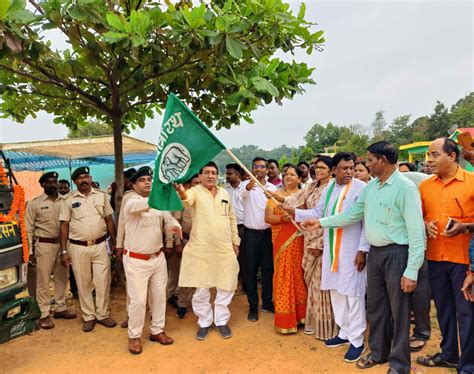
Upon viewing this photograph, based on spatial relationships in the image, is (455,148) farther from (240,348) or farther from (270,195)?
(240,348)

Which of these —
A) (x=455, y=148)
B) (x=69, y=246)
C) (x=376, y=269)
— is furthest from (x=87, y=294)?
(x=455, y=148)

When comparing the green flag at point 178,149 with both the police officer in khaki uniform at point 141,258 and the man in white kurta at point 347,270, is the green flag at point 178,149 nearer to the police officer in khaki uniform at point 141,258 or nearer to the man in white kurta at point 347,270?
the police officer in khaki uniform at point 141,258

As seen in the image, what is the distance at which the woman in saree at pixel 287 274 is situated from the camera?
4164mm

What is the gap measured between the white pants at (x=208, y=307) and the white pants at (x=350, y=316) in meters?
1.21

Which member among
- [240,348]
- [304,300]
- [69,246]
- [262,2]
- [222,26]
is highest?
[262,2]

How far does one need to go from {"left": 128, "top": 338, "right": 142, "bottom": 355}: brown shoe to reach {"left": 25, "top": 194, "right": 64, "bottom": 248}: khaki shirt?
1.80 meters

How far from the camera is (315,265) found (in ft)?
13.3

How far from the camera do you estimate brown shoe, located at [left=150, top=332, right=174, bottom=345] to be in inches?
158

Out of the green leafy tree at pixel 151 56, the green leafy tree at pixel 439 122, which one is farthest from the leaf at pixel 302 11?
the green leafy tree at pixel 439 122

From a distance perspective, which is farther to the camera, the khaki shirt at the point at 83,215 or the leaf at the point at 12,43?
the khaki shirt at the point at 83,215

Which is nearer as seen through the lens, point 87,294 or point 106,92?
point 87,294

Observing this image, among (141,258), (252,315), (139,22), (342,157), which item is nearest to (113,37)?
(139,22)

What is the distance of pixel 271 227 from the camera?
15.5 ft

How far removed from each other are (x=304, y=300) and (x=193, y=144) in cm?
223
